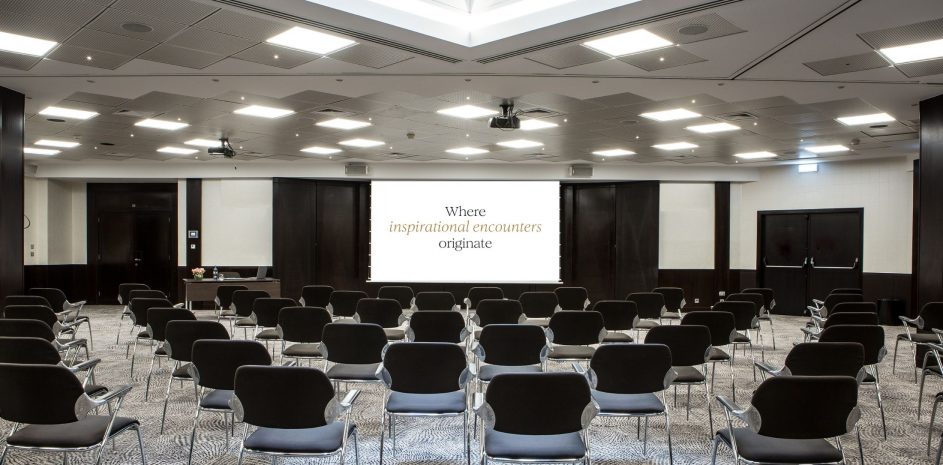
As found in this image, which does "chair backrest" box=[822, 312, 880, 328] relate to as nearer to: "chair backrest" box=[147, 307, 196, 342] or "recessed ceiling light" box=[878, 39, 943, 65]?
"recessed ceiling light" box=[878, 39, 943, 65]

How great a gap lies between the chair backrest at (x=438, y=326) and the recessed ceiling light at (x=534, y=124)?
15.0 ft

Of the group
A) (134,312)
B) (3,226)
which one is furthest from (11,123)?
(134,312)

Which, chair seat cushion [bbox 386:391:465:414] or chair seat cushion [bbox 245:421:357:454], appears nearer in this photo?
chair seat cushion [bbox 245:421:357:454]

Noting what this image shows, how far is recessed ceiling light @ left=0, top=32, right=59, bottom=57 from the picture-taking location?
5465mm

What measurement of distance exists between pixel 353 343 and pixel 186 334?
4.04 feet

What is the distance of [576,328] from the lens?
5.52 meters

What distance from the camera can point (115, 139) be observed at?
1067 cm

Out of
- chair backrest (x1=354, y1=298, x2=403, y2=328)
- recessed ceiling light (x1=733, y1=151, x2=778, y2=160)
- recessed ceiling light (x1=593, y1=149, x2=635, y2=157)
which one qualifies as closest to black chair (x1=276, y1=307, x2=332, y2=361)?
chair backrest (x1=354, y1=298, x2=403, y2=328)

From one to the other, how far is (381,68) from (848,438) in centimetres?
526

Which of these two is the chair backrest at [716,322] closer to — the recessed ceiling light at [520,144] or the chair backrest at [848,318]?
the chair backrest at [848,318]

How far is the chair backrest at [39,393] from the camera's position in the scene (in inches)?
118

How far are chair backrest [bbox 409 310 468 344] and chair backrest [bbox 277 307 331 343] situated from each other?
2.79 feet

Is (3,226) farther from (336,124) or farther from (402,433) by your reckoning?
(402,433)

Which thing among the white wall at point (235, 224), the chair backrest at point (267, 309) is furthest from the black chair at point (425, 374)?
the white wall at point (235, 224)
